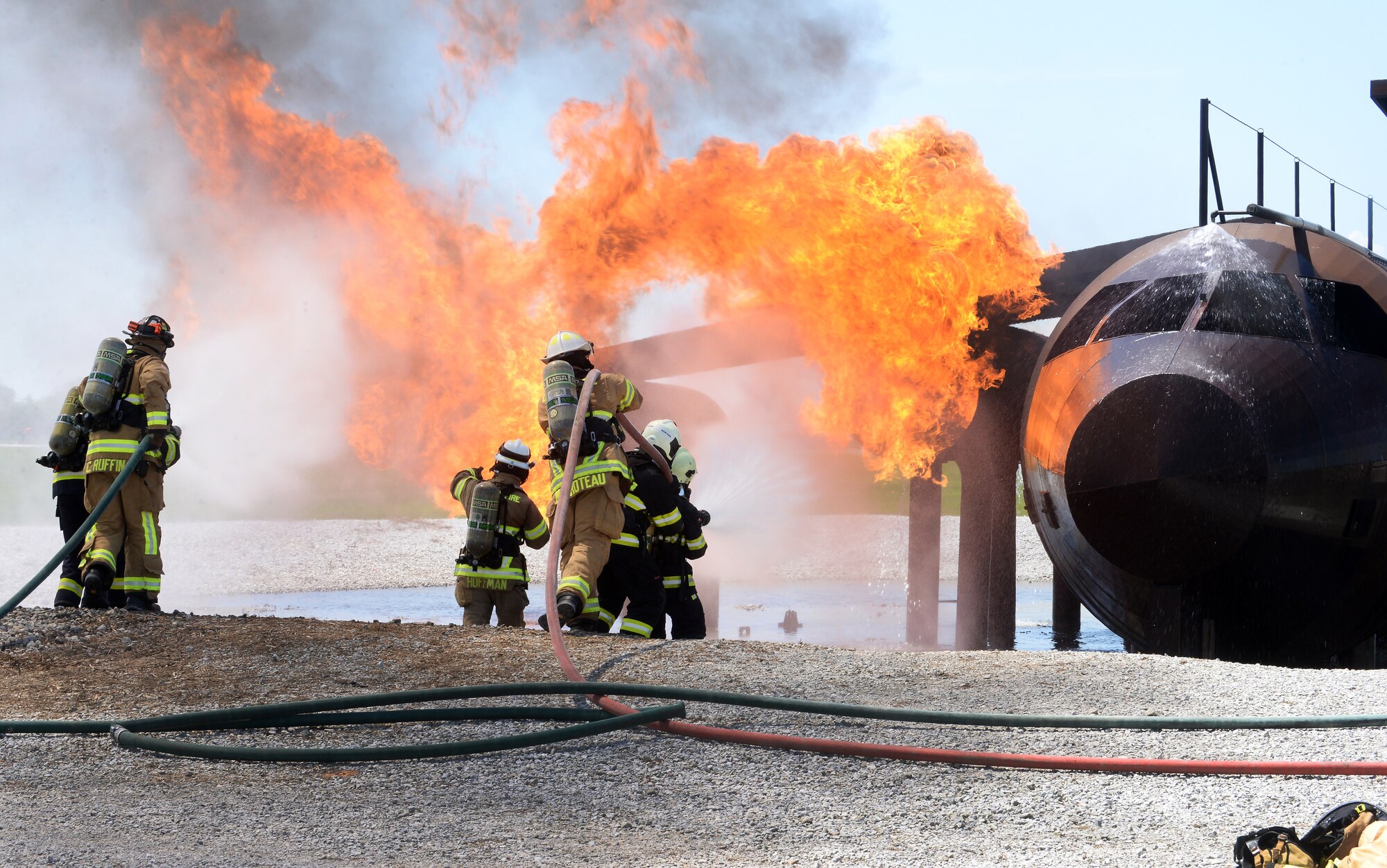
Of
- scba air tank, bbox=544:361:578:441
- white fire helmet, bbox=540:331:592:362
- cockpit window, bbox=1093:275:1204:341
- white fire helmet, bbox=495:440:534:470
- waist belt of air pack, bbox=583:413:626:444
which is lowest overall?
white fire helmet, bbox=495:440:534:470

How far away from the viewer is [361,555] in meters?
33.6

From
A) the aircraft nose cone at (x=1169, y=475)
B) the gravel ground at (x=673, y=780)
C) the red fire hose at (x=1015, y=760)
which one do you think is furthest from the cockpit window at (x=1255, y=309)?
the red fire hose at (x=1015, y=760)

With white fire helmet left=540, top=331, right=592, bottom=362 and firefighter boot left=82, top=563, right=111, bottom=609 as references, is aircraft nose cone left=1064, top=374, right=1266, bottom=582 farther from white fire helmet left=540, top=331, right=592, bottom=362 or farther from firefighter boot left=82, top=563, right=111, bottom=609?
firefighter boot left=82, top=563, right=111, bottom=609

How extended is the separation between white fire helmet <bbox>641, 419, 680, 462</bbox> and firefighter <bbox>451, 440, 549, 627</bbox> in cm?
116

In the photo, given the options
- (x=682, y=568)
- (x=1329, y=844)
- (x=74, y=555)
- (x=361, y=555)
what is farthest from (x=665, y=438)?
(x=361, y=555)

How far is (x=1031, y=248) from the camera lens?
11.8 meters

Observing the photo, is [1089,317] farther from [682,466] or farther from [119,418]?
[119,418]

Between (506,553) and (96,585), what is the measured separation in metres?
3.05

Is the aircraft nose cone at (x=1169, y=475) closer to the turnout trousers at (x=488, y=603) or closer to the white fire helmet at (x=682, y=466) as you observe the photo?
the white fire helmet at (x=682, y=466)

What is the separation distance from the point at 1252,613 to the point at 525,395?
340 inches

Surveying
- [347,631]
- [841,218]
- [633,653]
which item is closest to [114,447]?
[347,631]

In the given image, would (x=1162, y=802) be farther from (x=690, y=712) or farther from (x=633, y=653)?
(x=633, y=653)

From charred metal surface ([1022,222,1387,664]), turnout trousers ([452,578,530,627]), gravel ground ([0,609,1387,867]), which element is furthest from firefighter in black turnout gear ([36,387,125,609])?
charred metal surface ([1022,222,1387,664])

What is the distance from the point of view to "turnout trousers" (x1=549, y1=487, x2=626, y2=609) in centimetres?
802
